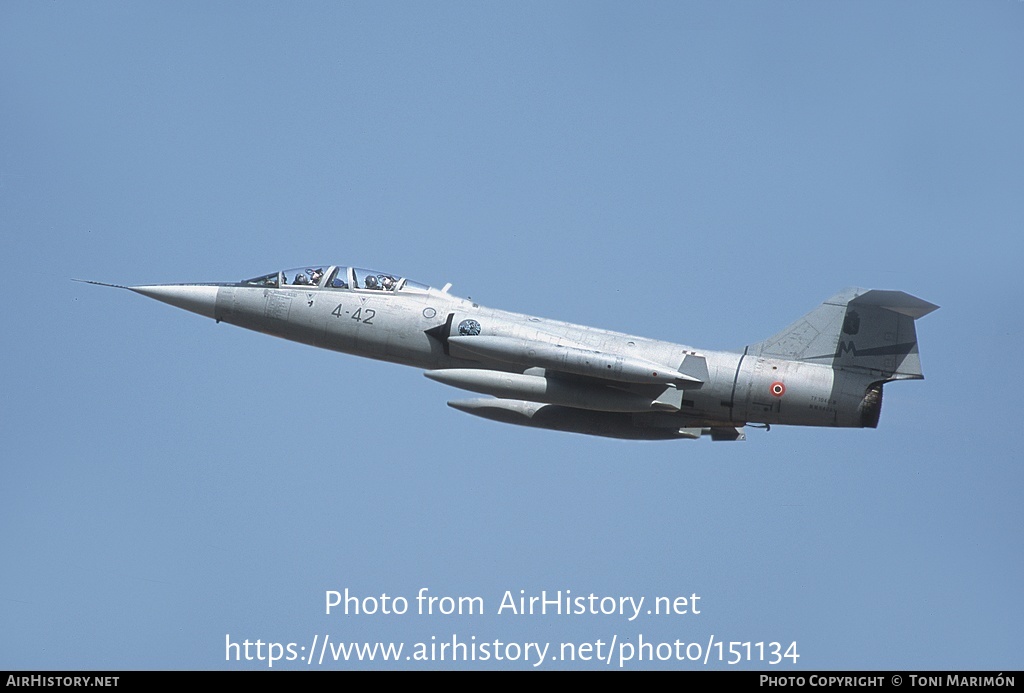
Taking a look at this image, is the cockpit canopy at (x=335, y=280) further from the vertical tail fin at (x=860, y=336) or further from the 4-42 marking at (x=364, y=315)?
the vertical tail fin at (x=860, y=336)

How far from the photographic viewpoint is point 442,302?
97.9 ft

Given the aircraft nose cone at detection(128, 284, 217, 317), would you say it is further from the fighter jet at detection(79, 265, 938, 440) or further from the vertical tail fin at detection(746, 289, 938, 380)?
the vertical tail fin at detection(746, 289, 938, 380)

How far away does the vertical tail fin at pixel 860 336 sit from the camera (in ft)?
91.5

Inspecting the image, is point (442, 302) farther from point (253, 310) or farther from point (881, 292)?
point (881, 292)

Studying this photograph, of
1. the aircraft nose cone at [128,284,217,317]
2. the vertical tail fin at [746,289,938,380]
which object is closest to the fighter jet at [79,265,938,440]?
the vertical tail fin at [746,289,938,380]

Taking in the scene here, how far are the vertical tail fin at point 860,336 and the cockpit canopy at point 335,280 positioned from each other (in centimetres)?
745

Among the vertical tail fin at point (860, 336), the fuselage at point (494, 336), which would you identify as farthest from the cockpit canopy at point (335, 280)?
the vertical tail fin at point (860, 336)

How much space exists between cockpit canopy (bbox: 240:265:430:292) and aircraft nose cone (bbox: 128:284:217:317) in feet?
2.58

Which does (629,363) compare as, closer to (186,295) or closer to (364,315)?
(364,315)

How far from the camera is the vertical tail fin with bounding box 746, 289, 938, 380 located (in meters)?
27.9
